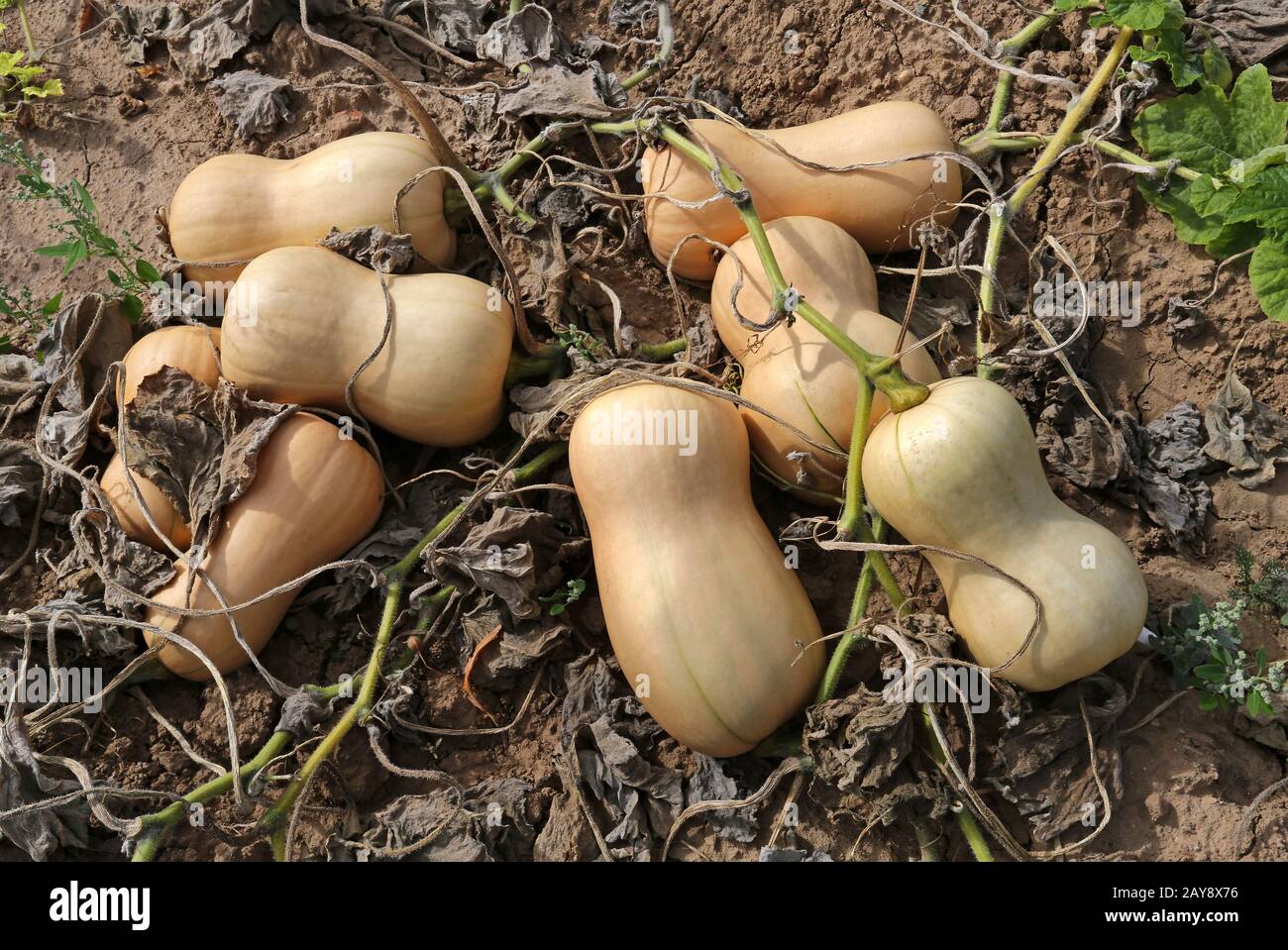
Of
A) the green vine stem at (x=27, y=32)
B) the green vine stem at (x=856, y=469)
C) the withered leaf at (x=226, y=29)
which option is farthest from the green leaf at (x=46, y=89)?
the green vine stem at (x=856, y=469)

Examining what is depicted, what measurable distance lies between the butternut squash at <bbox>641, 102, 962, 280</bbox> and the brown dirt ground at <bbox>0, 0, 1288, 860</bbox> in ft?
0.74

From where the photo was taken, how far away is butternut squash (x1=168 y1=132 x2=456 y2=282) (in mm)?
2662

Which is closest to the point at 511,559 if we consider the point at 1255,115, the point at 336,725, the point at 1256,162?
the point at 336,725

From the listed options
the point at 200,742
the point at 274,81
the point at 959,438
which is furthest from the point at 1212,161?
the point at 200,742

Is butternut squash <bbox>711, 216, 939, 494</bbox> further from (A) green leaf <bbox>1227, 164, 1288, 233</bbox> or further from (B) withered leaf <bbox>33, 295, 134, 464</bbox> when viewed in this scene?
(B) withered leaf <bbox>33, 295, 134, 464</bbox>

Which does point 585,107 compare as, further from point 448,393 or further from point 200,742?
point 200,742

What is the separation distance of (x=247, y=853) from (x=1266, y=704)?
211 cm

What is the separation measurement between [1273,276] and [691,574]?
5.06 feet

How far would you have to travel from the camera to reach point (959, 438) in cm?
209

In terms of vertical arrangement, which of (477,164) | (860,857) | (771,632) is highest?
Answer: (477,164)

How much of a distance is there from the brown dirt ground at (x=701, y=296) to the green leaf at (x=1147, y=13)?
19 cm

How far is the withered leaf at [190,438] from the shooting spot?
2453 millimetres

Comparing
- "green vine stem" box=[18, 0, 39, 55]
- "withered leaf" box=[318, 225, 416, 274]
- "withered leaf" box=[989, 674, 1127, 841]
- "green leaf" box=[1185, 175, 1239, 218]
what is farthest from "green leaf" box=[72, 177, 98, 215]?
"green leaf" box=[1185, 175, 1239, 218]

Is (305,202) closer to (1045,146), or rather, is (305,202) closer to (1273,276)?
(1045,146)
